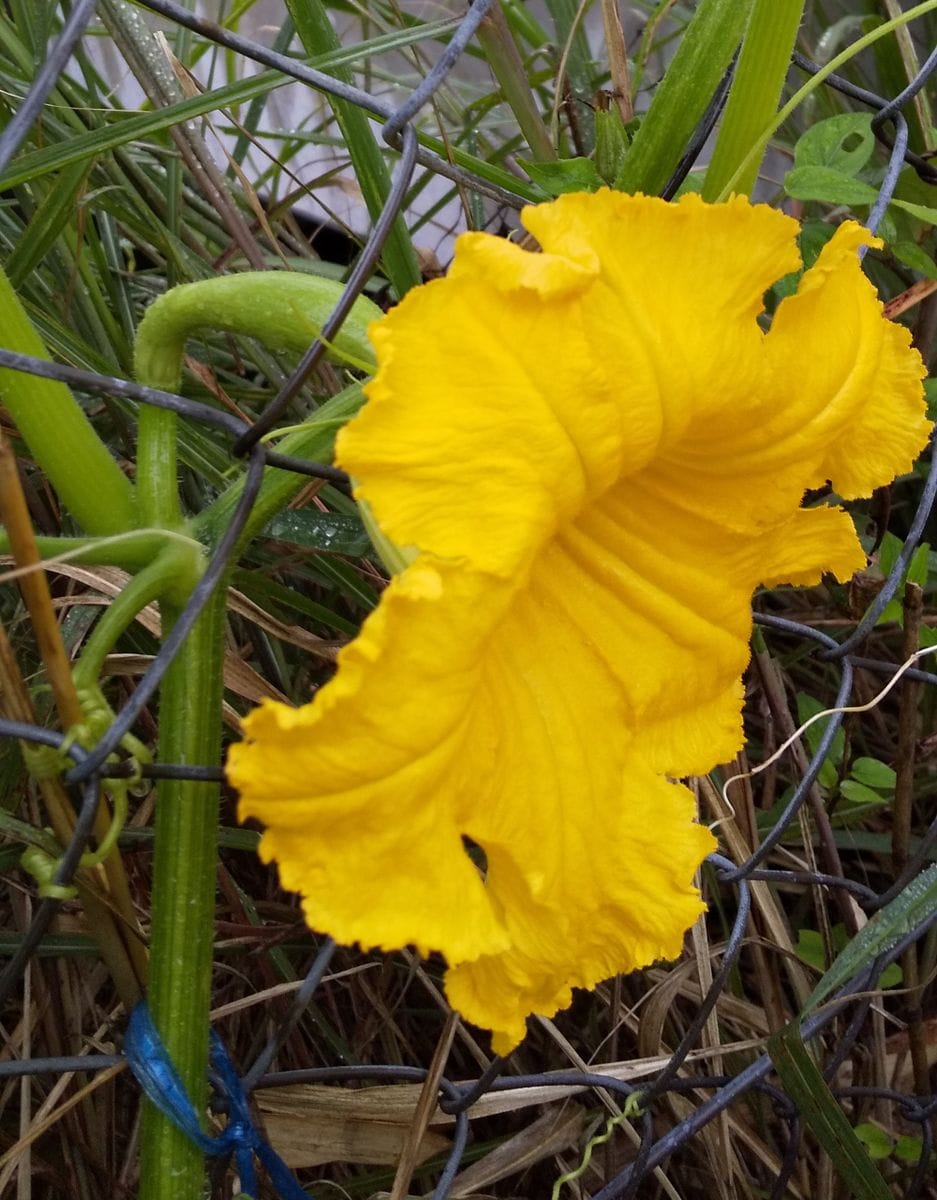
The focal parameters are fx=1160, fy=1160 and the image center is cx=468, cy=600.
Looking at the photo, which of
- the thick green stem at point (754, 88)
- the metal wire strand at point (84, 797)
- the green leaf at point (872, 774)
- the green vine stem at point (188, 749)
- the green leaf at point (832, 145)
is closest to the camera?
the metal wire strand at point (84, 797)

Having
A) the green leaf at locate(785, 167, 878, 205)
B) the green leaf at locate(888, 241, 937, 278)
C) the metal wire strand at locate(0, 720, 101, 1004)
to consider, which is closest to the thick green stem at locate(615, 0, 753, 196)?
the green leaf at locate(785, 167, 878, 205)

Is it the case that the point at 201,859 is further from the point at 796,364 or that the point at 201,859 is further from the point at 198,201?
the point at 198,201

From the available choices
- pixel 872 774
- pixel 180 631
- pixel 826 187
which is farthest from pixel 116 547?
pixel 872 774

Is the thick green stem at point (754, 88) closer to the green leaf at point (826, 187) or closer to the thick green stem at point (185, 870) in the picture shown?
the green leaf at point (826, 187)

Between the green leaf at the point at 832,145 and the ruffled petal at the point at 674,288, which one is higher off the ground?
the green leaf at the point at 832,145

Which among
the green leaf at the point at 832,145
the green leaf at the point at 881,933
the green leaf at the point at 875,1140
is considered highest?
the green leaf at the point at 832,145

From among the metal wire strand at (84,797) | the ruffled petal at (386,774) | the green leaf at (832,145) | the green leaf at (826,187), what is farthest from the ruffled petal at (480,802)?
the green leaf at (832,145)
